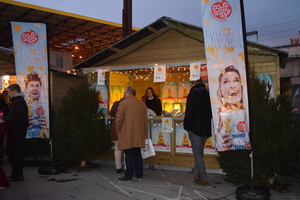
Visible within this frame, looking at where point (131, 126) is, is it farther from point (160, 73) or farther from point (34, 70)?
point (34, 70)

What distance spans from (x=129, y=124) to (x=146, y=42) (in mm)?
2966

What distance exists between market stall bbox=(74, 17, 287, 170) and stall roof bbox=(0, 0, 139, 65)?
30.3ft

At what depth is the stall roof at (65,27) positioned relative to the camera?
17.5m

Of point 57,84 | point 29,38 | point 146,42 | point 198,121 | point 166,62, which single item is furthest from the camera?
point 57,84

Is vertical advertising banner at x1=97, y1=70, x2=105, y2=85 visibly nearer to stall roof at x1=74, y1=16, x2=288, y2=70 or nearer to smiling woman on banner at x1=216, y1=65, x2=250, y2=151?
stall roof at x1=74, y1=16, x2=288, y2=70

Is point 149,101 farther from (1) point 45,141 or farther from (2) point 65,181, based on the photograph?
(2) point 65,181

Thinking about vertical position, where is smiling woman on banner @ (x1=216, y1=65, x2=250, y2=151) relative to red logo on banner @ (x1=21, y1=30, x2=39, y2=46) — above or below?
below

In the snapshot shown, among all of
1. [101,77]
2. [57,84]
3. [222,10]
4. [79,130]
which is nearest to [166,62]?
[101,77]

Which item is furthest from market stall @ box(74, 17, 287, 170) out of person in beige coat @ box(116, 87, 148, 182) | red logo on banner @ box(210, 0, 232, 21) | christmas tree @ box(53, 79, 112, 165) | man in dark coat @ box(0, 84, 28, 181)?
man in dark coat @ box(0, 84, 28, 181)

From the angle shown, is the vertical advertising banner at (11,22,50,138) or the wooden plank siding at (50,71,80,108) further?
the wooden plank siding at (50,71,80,108)

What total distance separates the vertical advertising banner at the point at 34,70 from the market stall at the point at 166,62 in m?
1.90

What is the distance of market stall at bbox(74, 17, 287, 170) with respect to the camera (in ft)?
21.5

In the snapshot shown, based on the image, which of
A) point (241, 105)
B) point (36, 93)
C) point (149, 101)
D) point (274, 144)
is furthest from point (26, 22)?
point (274, 144)

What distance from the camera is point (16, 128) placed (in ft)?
18.0
